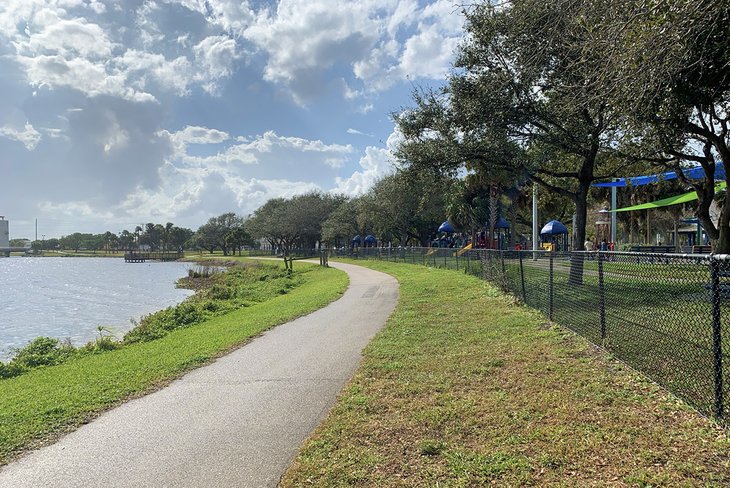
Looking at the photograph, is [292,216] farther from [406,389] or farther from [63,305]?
[406,389]

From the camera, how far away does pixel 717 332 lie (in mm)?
4086

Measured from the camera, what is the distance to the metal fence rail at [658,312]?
4.21 metres

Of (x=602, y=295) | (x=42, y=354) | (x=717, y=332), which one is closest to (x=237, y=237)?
(x=42, y=354)

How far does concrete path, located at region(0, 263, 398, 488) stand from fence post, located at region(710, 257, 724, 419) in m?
3.40

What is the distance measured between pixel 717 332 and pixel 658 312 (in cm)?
143

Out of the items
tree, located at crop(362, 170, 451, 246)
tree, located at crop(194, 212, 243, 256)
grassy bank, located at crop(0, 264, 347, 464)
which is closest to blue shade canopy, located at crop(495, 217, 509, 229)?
tree, located at crop(362, 170, 451, 246)

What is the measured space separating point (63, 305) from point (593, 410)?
28.6m

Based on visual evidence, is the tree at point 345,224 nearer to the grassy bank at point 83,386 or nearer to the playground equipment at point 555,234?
the playground equipment at point 555,234

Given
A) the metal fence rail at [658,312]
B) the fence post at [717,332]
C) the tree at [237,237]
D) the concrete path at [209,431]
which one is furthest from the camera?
the tree at [237,237]

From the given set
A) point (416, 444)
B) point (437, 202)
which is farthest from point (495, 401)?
point (437, 202)

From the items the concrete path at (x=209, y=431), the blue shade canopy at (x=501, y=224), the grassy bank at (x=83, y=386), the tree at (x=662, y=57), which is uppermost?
the tree at (x=662, y=57)

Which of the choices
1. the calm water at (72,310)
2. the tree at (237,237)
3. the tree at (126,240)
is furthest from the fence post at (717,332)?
the tree at (126,240)

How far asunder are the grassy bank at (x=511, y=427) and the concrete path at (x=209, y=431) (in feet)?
1.24

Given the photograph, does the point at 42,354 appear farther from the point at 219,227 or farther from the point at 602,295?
the point at 219,227
